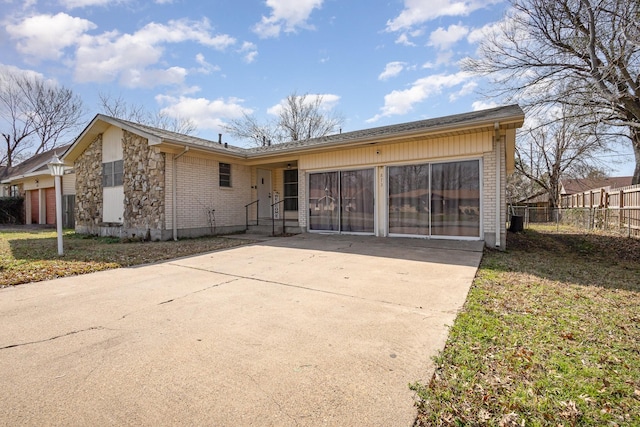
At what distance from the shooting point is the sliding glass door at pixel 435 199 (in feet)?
27.5

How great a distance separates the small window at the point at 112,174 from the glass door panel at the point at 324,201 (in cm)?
684

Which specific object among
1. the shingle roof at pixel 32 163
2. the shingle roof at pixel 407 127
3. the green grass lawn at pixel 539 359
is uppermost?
the shingle roof at pixel 32 163

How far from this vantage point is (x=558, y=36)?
36.4 feet

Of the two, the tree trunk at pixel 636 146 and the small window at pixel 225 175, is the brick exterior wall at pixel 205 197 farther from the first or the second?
the tree trunk at pixel 636 146

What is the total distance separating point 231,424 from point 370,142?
332 inches

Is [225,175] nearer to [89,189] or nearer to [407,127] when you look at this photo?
[89,189]

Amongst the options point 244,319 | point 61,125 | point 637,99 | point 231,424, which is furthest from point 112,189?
point 61,125

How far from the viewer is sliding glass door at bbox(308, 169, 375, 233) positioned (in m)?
10.1

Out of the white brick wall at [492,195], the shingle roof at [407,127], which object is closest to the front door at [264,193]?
the shingle roof at [407,127]

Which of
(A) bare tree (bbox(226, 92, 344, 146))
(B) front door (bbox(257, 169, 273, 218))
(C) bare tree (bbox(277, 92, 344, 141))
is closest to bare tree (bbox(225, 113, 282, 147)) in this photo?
(A) bare tree (bbox(226, 92, 344, 146))

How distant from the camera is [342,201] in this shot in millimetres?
10586

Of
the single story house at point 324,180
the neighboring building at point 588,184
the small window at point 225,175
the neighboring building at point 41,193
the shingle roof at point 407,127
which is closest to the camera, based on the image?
the shingle roof at point 407,127

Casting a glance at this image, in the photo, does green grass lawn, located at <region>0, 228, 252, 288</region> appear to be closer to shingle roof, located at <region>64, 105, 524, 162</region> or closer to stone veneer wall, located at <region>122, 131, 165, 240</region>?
stone veneer wall, located at <region>122, 131, 165, 240</region>

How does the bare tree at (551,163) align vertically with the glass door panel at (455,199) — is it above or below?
above
